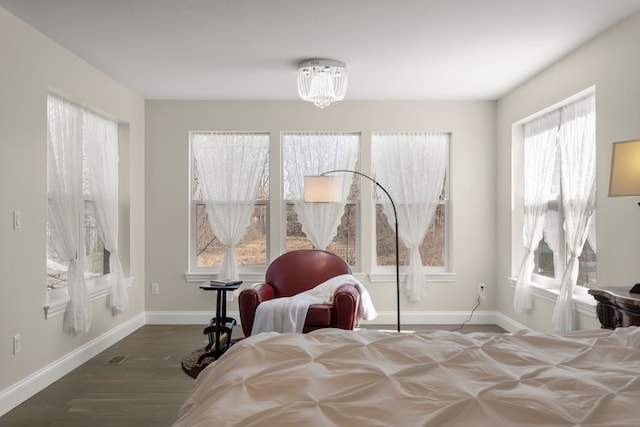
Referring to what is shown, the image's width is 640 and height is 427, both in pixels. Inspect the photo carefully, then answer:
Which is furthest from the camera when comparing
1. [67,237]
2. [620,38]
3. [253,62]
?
[253,62]

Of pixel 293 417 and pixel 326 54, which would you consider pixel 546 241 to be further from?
pixel 293 417

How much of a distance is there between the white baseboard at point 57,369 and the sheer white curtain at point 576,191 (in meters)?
3.93

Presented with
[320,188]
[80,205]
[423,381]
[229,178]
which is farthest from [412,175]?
[423,381]

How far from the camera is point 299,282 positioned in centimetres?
519

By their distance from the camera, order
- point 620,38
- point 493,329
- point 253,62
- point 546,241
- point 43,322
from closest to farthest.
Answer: point 620,38 → point 43,322 → point 253,62 → point 546,241 → point 493,329

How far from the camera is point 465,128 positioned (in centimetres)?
616

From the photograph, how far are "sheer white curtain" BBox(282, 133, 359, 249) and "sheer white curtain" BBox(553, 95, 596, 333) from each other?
95.2 inches

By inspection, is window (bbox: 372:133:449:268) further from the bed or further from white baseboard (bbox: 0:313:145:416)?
the bed

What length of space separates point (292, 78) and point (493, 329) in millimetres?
3469

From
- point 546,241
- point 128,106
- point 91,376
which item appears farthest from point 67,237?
point 546,241

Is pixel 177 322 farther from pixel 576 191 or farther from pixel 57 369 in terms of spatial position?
pixel 576 191

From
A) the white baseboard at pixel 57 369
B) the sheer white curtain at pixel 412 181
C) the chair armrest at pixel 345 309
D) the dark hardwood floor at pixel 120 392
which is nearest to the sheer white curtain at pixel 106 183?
the white baseboard at pixel 57 369

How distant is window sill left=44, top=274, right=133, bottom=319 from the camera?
4035 mm

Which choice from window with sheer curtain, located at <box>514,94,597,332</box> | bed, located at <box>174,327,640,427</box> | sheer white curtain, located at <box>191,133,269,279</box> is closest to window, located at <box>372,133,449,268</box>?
window with sheer curtain, located at <box>514,94,597,332</box>
